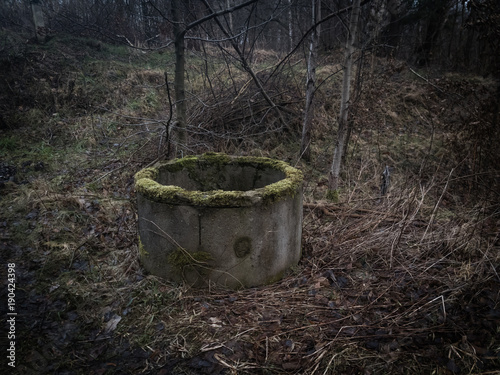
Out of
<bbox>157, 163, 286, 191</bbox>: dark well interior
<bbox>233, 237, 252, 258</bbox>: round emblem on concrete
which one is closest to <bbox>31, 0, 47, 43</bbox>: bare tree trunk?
<bbox>157, 163, 286, 191</bbox>: dark well interior

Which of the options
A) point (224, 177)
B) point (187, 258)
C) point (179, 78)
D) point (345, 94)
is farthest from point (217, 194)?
point (179, 78)

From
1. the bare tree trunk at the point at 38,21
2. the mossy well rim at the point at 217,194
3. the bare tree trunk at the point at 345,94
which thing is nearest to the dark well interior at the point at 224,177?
the mossy well rim at the point at 217,194

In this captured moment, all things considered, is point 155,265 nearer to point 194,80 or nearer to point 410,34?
point 194,80

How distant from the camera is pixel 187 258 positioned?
3.07m

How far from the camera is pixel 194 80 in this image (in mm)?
9562

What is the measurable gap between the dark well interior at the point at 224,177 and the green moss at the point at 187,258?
1.19 metres

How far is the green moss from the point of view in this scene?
3039 millimetres

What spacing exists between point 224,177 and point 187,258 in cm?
143

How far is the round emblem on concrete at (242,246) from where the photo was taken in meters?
3.00

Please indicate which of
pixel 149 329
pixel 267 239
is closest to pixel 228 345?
pixel 149 329

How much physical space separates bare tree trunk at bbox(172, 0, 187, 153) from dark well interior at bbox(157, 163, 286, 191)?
1325 mm

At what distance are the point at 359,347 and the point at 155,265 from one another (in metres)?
1.97

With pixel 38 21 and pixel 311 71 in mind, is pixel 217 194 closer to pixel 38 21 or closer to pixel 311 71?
pixel 311 71

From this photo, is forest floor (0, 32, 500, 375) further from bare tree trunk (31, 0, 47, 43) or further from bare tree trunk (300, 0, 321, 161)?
bare tree trunk (31, 0, 47, 43)
